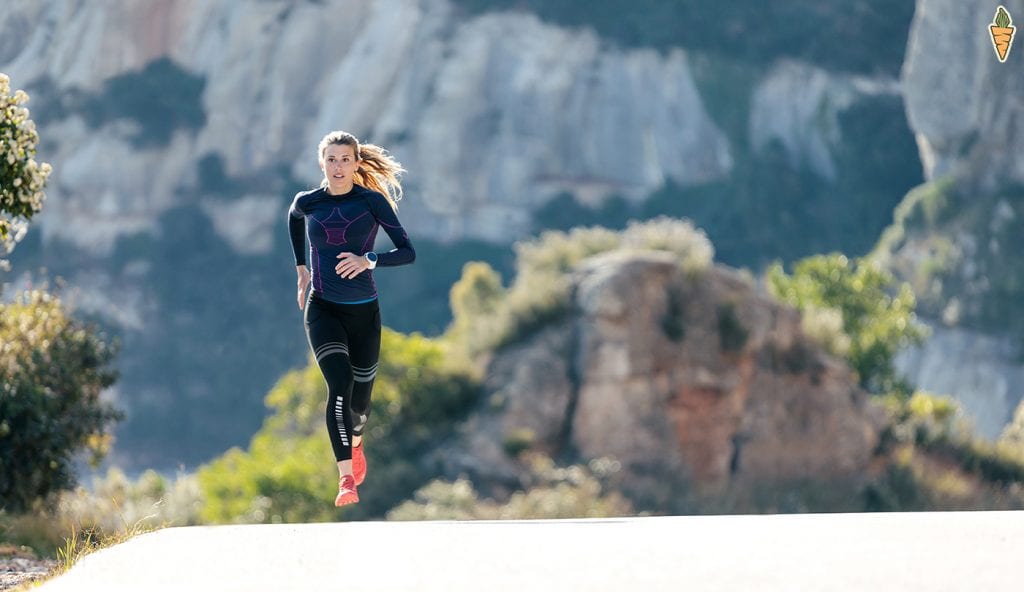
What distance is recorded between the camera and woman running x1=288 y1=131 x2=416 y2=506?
418 inches

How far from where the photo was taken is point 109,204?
133m

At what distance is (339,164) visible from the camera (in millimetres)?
10625

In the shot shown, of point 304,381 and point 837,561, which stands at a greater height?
point 304,381

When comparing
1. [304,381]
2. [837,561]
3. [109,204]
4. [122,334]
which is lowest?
[837,561]

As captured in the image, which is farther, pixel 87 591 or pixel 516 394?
pixel 516 394

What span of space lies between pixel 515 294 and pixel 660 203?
9452 centimetres

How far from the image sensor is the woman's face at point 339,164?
34.8ft

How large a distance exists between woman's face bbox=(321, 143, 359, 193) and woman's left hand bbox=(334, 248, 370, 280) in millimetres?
489

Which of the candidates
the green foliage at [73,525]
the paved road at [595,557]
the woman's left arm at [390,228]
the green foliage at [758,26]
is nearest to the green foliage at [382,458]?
A: the green foliage at [73,525]

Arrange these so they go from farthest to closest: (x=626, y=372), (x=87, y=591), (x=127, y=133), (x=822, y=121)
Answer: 1. (x=127, y=133)
2. (x=822, y=121)
3. (x=626, y=372)
4. (x=87, y=591)

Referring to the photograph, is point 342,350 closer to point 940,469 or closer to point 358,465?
point 358,465

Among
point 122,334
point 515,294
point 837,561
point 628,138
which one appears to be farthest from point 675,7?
point 837,561

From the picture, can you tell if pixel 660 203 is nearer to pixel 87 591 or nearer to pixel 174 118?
pixel 174 118

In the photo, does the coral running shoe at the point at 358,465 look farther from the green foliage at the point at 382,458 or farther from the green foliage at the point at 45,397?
the green foliage at the point at 382,458
